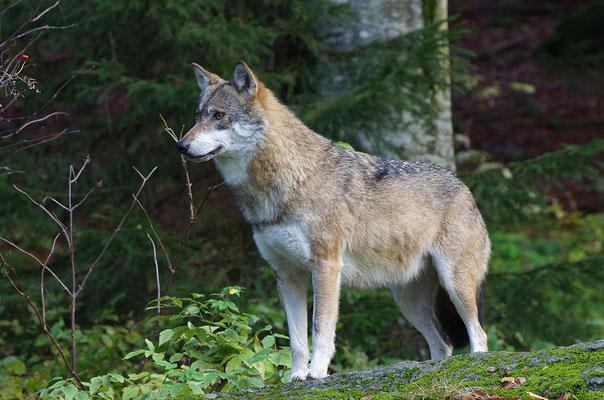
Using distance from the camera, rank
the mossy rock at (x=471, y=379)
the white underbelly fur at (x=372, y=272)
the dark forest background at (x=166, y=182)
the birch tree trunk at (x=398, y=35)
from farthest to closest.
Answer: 1. the birch tree trunk at (x=398, y=35)
2. the dark forest background at (x=166, y=182)
3. the white underbelly fur at (x=372, y=272)
4. the mossy rock at (x=471, y=379)

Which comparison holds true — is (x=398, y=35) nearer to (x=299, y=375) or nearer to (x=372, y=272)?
(x=372, y=272)

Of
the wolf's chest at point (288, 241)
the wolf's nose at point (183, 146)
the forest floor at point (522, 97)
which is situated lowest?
the forest floor at point (522, 97)

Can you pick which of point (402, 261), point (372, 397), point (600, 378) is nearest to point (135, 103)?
point (402, 261)

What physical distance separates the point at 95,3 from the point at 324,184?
12.7 feet

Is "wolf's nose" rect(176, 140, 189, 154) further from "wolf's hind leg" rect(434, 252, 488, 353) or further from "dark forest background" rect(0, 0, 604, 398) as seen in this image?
"dark forest background" rect(0, 0, 604, 398)

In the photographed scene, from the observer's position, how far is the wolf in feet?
15.8

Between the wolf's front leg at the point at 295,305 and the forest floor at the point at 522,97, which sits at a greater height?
the wolf's front leg at the point at 295,305

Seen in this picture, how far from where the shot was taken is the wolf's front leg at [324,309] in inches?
186

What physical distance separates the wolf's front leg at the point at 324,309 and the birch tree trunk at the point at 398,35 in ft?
11.8

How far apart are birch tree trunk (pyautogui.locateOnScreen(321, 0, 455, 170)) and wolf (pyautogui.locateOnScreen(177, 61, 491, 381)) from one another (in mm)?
2573

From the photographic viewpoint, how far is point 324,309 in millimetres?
4789

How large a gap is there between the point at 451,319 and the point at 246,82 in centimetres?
251

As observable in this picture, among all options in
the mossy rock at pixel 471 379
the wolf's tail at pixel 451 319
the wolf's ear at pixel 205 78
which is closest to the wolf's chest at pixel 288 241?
the mossy rock at pixel 471 379

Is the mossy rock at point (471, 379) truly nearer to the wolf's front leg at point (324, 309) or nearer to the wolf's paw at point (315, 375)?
the wolf's paw at point (315, 375)
